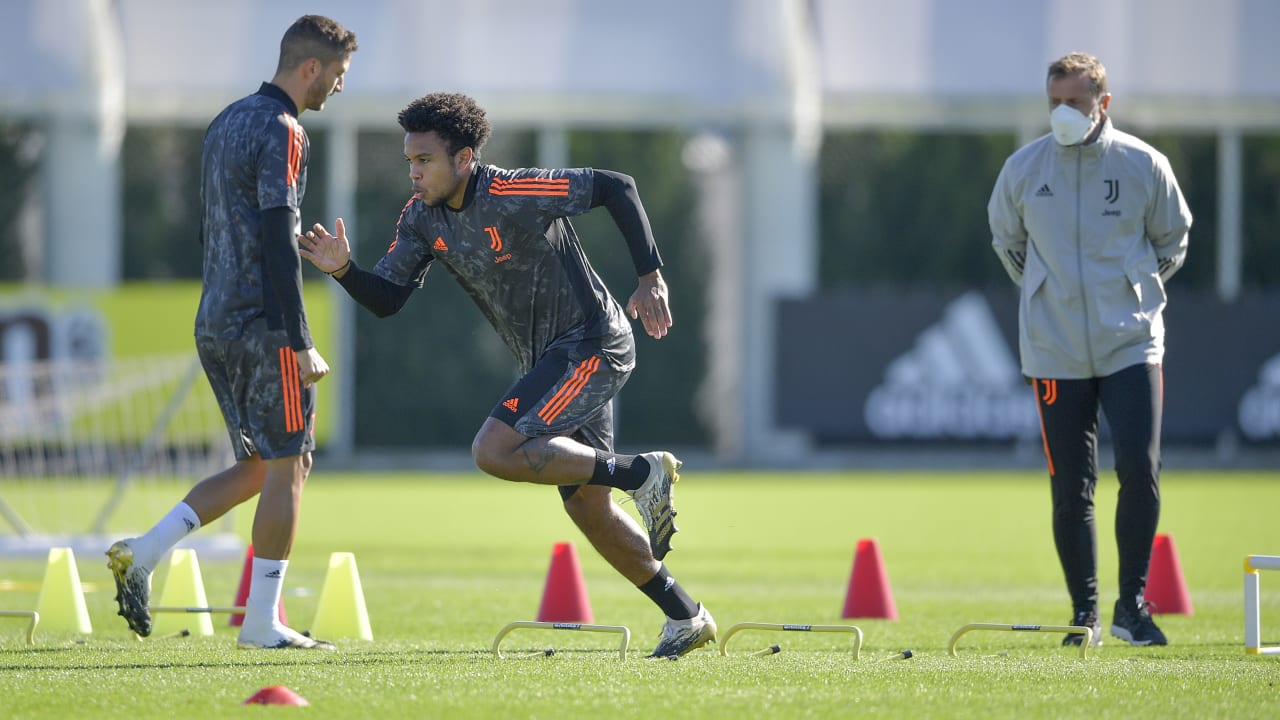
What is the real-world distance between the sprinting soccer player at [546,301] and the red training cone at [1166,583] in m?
2.70

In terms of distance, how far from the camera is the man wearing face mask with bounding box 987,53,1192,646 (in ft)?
23.5

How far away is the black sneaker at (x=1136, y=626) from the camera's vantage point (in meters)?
7.01

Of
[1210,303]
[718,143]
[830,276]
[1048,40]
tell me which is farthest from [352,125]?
[1210,303]

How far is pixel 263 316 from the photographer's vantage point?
6.55 meters

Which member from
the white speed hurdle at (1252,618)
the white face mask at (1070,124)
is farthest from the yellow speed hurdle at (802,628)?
the white face mask at (1070,124)

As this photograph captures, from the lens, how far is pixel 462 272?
666 cm

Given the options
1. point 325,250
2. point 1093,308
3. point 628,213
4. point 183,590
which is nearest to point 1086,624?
point 1093,308

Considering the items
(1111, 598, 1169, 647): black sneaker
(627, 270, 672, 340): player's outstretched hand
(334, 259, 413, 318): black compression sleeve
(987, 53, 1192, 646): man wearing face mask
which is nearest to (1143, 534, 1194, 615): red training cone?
(987, 53, 1192, 646): man wearing face mask

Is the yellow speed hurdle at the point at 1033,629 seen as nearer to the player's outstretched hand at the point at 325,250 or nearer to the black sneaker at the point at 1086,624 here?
the black sneaker at the point at 1086,624

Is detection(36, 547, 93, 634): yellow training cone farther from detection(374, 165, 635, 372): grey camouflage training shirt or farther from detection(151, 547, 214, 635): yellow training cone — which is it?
detection(374, 165, 635, 372): grey camouflage training shirt

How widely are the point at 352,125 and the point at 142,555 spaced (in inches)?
825

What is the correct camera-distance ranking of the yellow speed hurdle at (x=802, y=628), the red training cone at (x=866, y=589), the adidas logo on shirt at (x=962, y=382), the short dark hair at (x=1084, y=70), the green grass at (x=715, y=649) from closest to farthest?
the green grass at (x=715, y=649) < the yellow speed hurdle at (x=802, y=628) < the short dark hair at (x=1084, y=70) < the red training cone at (x=866, y=589) < the adidas logo on shirt at (x=962, y=382)

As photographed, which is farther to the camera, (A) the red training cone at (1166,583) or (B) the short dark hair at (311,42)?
(A) the red training cone at (1166,583)

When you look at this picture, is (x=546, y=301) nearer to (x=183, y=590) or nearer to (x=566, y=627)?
(x=566, y=627)
